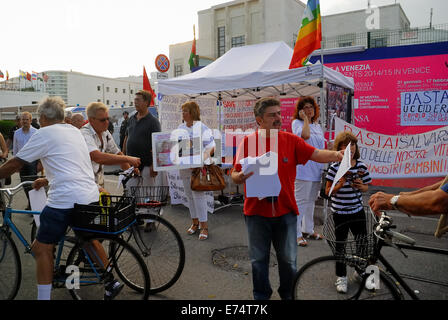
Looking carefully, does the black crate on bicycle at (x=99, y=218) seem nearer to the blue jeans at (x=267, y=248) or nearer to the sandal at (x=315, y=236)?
the blue jeans at (x=267, y=248)

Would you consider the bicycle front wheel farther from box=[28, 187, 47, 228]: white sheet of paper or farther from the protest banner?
the protest banner

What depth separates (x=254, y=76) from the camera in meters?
6.80

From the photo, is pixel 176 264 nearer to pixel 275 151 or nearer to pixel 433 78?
pixel 275 151

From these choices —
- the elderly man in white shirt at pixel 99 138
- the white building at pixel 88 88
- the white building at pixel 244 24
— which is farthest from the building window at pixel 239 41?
the white building at pixel 88 88

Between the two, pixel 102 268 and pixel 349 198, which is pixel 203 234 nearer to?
pixel 102 268

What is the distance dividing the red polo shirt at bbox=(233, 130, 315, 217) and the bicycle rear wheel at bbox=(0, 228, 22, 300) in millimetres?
2261

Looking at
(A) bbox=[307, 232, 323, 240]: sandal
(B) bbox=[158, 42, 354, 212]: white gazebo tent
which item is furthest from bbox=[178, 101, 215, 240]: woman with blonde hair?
(A) bbox=[307, 232, 323, 240]: sandal

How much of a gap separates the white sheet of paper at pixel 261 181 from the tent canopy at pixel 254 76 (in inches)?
160

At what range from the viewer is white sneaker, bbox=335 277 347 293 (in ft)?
8.13

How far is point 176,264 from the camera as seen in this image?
3.62m

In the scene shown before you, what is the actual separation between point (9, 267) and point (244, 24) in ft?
103

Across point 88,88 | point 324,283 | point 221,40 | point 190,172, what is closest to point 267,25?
point 221,40
